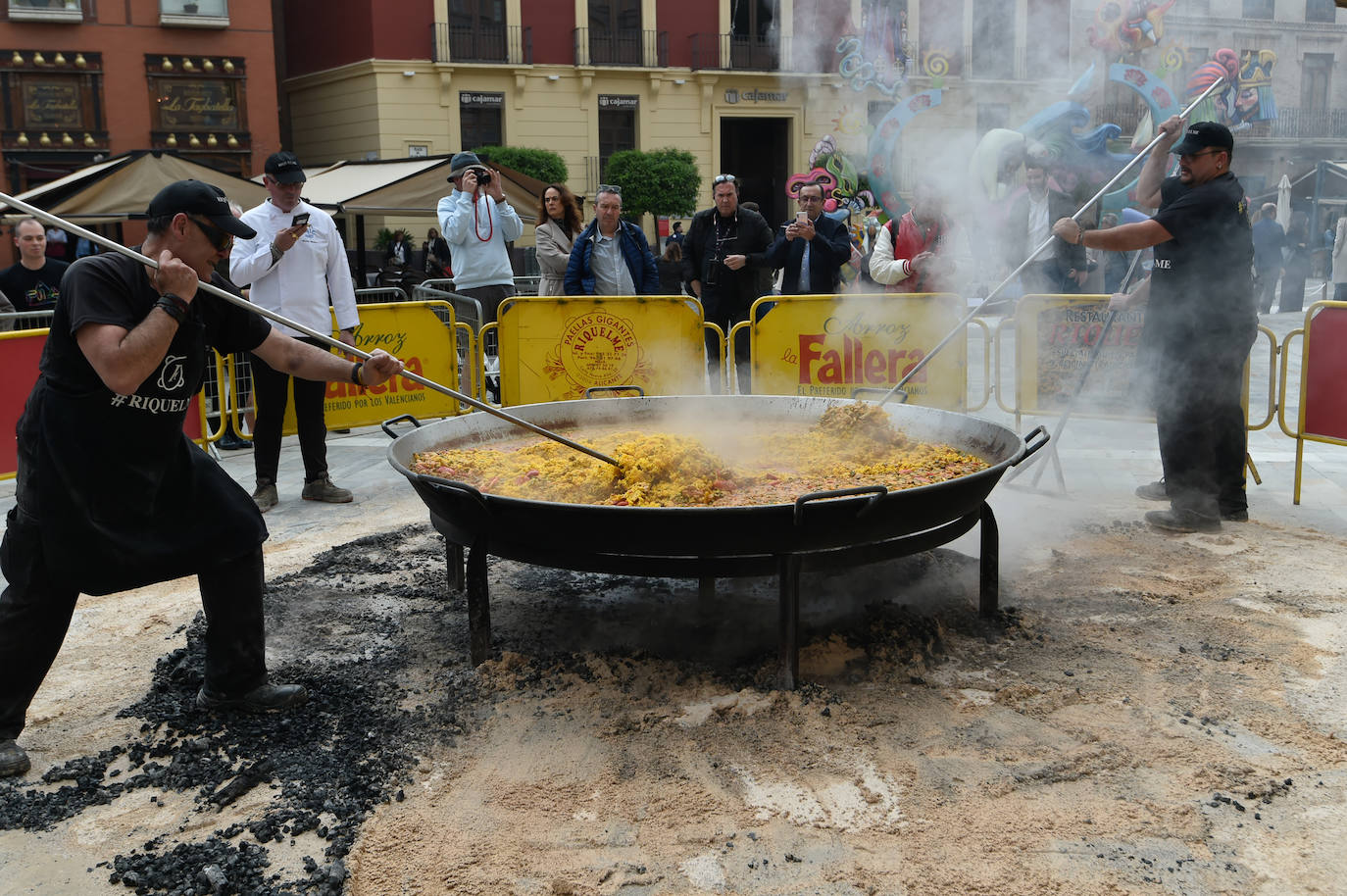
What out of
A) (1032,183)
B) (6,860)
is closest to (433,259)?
(1032,183)

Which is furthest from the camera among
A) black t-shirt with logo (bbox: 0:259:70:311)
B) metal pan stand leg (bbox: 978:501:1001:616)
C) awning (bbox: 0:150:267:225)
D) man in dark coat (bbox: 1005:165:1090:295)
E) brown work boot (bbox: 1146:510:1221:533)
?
awning (bbox: 0:150:267:225)

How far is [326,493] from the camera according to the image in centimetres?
729

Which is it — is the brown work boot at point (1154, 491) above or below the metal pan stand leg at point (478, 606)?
below

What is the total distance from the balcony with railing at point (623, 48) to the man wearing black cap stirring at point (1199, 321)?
2714cm

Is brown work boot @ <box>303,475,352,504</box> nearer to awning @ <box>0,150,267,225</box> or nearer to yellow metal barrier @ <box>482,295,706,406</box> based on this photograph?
yellow metal barrier @ <box>482,295,706,406</box>

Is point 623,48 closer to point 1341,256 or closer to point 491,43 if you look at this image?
point 491,43

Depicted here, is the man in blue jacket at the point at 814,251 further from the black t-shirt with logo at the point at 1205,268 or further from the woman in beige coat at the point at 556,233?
the black t-shirt with logo at the point at 1205,268

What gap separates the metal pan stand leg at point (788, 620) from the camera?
3973 millimetres

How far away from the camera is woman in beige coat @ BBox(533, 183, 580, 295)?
9.41 metres

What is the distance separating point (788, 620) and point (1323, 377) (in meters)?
4.59

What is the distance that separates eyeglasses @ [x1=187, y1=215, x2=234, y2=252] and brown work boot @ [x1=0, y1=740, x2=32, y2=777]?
5.84 feet

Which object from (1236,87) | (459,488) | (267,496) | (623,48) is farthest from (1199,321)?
(623,48)

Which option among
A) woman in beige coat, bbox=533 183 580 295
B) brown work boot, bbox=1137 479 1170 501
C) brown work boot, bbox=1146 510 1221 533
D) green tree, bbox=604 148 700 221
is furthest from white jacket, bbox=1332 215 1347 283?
green tree, bbox=604 148 700 221

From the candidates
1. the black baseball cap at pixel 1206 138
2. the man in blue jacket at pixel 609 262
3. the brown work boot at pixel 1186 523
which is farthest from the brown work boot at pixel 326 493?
the black baseball cap at pixel 1206 138
